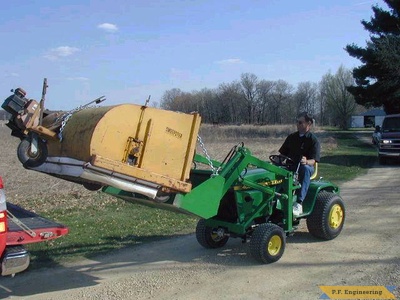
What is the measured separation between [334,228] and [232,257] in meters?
1.87

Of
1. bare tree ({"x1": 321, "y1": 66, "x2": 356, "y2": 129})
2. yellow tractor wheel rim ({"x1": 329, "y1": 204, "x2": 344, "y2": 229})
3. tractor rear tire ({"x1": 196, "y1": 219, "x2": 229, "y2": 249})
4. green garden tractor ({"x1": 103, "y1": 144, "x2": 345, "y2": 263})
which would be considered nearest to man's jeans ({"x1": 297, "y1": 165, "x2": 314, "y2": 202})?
green garden tractor ({"x1": 103, "y1": 144, "x2": 345, "y2": 263})

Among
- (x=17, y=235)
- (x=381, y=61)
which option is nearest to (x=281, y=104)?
(x=381, y=61)

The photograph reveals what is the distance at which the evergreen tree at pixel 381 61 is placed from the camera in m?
31.5

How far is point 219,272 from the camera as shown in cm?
585

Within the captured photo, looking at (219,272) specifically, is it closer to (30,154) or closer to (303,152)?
(303,152)

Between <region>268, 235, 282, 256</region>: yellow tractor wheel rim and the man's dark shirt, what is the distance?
4.60ft

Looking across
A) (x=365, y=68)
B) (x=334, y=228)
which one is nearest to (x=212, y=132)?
(x=365, y=68)

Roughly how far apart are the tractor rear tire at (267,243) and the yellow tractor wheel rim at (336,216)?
1.30 m

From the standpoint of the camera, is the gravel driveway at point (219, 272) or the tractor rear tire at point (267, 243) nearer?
the gravel driveway at point (219, 272)

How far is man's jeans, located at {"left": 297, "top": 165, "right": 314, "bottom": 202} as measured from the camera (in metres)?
6.82

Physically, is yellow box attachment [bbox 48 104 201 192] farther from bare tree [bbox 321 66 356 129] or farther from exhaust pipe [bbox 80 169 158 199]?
bare tree [bbox 321 66 356 129]

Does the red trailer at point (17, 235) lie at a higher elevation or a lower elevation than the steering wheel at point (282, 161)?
lower

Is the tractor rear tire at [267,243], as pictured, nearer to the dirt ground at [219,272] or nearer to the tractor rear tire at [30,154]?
the dirt ground at [219,272]

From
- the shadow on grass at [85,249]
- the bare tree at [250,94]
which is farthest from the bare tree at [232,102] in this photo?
the shadow on grass at [85,249]
